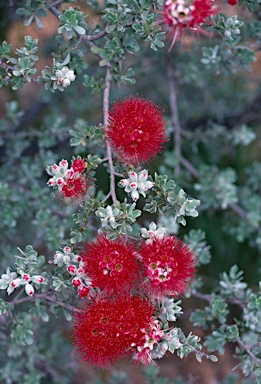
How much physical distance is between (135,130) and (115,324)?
463 millimetres

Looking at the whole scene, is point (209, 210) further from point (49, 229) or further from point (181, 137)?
point (49, 229)

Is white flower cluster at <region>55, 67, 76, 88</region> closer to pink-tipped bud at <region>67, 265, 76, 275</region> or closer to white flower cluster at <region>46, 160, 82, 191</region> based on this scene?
white flower cluster at <region>46, 160, 82, 191</region>

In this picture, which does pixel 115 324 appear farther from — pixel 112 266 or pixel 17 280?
pixel 17 280

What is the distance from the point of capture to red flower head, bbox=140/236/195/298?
122cm

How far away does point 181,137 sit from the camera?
8.17ft

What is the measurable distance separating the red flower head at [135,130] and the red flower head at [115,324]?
36 centimetres

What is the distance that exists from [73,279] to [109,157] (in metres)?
0.32

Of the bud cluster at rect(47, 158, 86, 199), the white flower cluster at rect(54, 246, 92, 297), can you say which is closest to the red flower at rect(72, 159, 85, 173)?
the bud cluster at rect(47, 158, 86, 199)

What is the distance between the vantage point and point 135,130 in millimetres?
1307

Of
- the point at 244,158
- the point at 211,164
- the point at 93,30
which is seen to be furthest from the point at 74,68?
the point at 244,158

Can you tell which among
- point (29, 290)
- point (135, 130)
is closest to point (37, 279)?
point (29, 290)

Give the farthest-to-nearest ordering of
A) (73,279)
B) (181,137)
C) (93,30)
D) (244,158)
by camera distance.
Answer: (244,158) < (181,137) < (93,30) < (73,279)

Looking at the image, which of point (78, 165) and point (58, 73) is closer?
point (78, 165)

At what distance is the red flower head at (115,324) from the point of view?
A: 1242 mm
